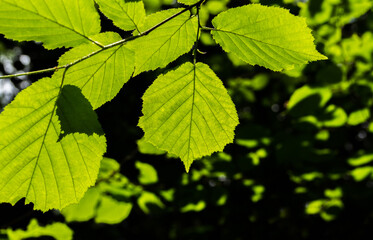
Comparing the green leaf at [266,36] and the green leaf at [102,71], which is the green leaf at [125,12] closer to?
the green leaf at [102,71]

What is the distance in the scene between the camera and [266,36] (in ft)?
2.17

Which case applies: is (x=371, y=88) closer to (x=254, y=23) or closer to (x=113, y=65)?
(x=254, y=23)

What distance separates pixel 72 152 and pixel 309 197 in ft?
5.95

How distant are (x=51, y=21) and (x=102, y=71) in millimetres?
146

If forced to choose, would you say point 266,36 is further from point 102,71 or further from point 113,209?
point 113,209

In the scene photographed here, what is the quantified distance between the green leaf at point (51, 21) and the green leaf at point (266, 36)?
280mm

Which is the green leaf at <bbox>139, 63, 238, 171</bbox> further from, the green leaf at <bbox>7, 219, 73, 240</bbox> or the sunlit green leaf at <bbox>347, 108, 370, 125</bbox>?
the sunlit green leaf at <bbox>347, 108, 370, 125</bbox>

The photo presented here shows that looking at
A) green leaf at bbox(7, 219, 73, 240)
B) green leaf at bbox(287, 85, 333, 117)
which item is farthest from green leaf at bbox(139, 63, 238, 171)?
green leaf at bbox(7, 219, 73, 240)

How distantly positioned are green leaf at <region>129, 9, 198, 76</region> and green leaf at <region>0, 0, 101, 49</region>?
0.34 ft

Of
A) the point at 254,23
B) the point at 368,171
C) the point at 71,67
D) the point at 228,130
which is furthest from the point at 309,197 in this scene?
the point at 71,67

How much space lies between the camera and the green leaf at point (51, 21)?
0.61 meters

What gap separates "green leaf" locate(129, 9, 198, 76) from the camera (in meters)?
0.69

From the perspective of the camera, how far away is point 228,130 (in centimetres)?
74

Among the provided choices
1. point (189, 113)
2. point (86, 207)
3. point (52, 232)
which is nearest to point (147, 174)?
point (86, 207)
